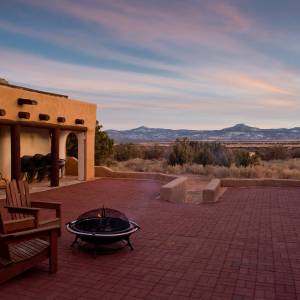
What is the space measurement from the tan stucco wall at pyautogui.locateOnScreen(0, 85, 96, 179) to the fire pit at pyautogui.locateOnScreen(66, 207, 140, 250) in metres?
7.54

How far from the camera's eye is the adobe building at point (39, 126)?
13.4 meters

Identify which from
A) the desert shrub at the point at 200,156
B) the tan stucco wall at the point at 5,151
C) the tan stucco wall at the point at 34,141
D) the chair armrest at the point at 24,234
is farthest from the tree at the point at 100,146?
the chair armrest at the point at 24,234

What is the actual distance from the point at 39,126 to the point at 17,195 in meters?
8.24

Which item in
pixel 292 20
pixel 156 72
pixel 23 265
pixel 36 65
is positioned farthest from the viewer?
pixel 156 72

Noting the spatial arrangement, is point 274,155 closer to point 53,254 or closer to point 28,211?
point 28,211

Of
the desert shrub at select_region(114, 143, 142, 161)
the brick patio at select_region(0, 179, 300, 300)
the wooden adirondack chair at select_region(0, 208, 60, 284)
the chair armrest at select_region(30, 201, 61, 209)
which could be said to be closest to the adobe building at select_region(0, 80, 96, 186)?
the brick patio at select_region(0, 179, 300, 300)

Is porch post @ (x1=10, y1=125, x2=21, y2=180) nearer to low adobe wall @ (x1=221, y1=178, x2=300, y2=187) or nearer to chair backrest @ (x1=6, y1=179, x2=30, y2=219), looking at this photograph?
chair backrest @ (x1=6, y1=179, x2=30, y2=219)

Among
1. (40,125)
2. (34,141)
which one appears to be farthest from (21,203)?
(34,141)

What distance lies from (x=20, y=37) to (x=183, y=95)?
3335 cm

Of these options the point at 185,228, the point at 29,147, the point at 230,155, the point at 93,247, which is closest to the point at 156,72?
the point at 230,155

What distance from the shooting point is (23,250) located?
541cm

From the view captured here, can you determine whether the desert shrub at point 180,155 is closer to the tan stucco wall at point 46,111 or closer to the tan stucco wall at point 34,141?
the tan stucco wall at point 46,111

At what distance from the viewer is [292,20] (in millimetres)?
13578

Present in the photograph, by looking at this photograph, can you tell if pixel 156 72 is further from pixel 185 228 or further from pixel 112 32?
pixel 185 228
